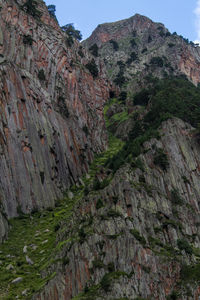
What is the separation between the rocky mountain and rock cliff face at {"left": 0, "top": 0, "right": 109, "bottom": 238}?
26 cm

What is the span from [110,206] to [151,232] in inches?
267

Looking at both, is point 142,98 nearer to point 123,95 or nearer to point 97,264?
point 123,95

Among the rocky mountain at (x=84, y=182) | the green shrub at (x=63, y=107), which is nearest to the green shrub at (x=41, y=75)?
the rocky mountain at (x=84, y=182)

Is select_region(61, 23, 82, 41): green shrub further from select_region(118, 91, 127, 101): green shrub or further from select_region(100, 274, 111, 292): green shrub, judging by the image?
select_region(100, 274, 111, 292): green shrub

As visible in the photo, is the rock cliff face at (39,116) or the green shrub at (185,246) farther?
the rock cliff face at (39,116)

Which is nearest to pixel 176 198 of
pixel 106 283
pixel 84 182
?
pixel 84 182

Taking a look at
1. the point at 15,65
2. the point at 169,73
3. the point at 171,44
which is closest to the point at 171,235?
the point at 15,65

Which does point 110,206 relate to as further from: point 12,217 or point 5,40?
point 5,40

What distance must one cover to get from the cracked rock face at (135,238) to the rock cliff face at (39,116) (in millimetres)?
15384

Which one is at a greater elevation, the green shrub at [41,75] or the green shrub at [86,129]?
the green shrub at [41,75]

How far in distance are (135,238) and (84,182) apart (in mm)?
35305

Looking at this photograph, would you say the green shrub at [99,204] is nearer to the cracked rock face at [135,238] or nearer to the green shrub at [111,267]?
the cracked rock face at [135,238]

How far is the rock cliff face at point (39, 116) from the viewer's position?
2813 inches

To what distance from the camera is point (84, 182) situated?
8669 centimetres
